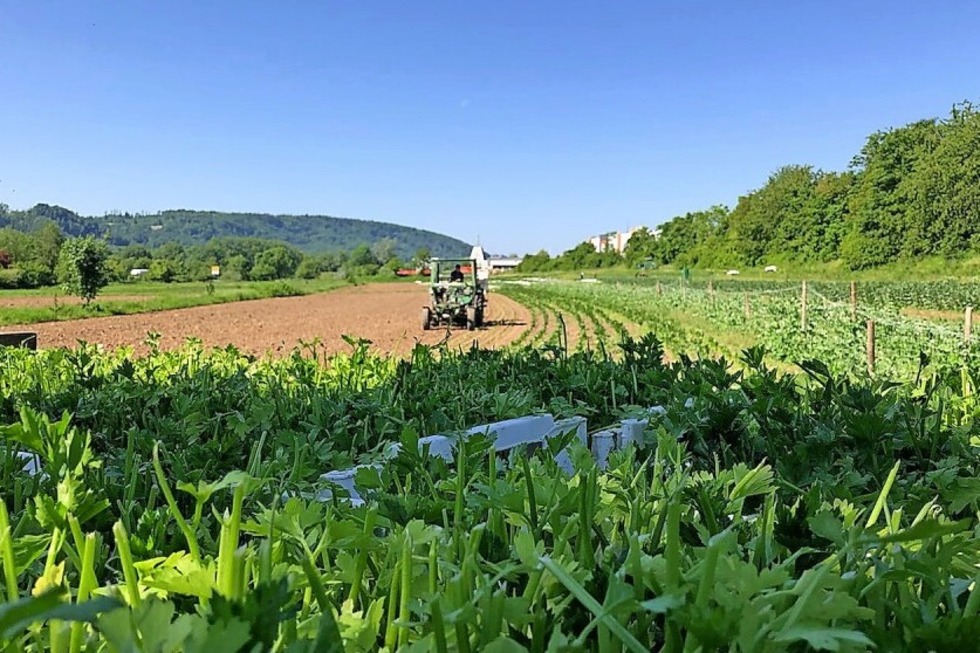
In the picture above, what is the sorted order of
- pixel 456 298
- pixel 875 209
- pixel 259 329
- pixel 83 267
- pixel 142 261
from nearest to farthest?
pixel 456 298, pixel 259 329, pixel 83 267, pixel 875 209, pixel 142 261

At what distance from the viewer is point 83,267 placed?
4734 centimetres

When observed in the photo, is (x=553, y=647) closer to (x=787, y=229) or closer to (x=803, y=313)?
(x=803, y=313)

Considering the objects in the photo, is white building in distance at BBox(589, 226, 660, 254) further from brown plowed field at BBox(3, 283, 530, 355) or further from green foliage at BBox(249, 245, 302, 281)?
brown plowed field at BBox(3, 283, 530, 355)

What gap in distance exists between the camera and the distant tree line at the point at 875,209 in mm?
55406

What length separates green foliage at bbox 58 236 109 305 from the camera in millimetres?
47094

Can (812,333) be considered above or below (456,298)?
below

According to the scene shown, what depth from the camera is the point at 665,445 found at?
1.19 m

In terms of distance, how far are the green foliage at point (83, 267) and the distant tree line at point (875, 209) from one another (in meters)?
Result: 62.0

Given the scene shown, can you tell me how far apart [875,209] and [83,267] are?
64539mm

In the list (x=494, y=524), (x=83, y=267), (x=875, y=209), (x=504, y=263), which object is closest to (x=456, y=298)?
(x=494, y=524)

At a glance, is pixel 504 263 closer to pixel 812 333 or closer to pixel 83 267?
pixel 83 267

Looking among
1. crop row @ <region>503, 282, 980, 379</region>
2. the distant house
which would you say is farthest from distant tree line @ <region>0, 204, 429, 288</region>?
crop row @ <region>503, 282, 980, 379</region>

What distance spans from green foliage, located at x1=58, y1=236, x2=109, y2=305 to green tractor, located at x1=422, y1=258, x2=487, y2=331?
33.6 metres

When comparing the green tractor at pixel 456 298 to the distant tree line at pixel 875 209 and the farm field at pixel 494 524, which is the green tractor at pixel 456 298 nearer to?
the farm field at pixel 494 524
